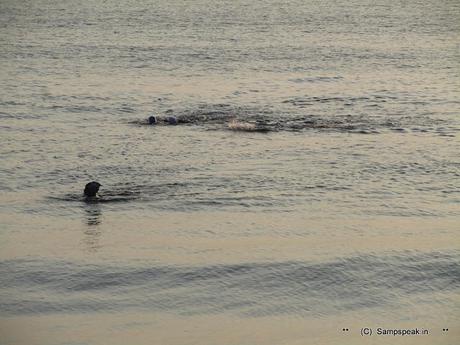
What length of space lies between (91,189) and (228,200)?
9.81 ft

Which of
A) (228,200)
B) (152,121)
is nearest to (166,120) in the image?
(152,121)

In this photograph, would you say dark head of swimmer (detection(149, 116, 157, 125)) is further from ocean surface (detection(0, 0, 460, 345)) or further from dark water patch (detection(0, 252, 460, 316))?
dark water patch (detection(0, 252, 460, 316))

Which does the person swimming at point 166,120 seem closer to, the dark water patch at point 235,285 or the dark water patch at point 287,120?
the dark water patch at point 287,120

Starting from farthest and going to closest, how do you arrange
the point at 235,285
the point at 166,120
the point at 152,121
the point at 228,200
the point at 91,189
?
the point at 166,120
the point at 152,121
the point at 228,200
the point at 91,189
the point at 235,285

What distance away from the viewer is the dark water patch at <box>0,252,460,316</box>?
16.3m

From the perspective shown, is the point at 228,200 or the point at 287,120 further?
the point at 287,120

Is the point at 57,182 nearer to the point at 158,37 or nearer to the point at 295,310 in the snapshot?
the point at 295,310

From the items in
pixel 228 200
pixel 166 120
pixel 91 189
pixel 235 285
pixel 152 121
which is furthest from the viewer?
pixel 166 120

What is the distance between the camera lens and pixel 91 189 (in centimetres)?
2106

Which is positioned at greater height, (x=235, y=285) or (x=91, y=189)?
(x=91, y=189)

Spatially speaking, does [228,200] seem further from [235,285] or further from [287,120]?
[287,120]

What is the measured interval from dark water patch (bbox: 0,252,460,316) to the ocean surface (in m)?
0.05

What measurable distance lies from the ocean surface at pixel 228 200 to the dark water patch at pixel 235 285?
48 mm

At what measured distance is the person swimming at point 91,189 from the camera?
21.0 m
